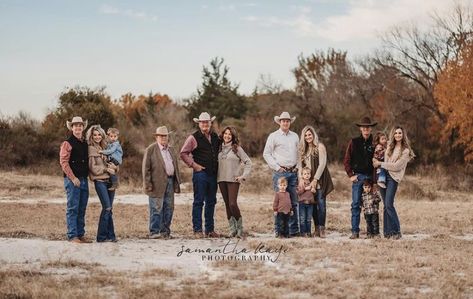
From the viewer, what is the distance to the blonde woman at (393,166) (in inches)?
451

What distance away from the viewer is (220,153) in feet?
38.7

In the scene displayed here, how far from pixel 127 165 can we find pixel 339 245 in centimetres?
2121

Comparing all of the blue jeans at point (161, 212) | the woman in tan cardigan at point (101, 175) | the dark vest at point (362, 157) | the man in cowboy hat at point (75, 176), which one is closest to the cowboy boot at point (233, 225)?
the blue jeans at point (161, 212)

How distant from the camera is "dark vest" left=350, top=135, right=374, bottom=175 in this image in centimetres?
1171

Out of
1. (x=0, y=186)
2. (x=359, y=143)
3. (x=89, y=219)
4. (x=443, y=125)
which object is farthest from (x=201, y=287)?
(x=443, y=125)

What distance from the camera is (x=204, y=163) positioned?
11.7 m

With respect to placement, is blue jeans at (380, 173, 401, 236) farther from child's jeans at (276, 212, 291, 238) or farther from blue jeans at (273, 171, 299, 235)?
child's jeans at (276, 212, 291, 238)

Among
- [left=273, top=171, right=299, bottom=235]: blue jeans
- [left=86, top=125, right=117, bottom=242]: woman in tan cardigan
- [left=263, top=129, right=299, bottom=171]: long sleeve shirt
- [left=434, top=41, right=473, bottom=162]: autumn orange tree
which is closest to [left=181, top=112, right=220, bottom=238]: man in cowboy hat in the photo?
[left=263, top=129, right=299, bottom=171]: long sleeve shirt

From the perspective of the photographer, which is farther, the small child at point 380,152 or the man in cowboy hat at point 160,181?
the man in cowboy hat at point 160,181

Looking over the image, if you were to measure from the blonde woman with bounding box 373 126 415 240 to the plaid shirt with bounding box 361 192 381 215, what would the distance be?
0.57 feet

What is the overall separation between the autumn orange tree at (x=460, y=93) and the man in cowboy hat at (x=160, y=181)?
24.2 meters

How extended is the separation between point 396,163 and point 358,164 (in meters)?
0.67

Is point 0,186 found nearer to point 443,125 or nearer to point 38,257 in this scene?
point 38,257

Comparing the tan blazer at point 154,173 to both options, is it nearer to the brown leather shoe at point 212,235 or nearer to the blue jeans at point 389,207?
the brown leather shoe at point 212,235
